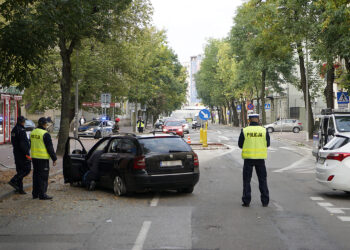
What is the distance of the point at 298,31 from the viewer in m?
27.8

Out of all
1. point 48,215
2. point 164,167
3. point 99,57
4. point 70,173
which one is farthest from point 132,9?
point 48,215

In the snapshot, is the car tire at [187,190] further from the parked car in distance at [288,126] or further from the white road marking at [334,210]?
the parked car in distance at [288,126]

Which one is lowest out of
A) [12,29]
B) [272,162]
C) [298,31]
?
[272,162]

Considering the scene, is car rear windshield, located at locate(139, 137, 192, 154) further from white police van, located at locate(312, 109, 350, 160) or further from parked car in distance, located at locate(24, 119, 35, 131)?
parked car in distance, located at locate(24, 119, 35, 131)

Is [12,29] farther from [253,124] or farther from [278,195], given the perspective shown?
[278,195]

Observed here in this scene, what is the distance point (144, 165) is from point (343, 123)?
10.4 metres

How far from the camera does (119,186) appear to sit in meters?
12.2

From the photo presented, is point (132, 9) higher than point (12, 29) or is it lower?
higher

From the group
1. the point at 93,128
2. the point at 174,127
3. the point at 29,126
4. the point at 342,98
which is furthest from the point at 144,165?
the point at 93,128

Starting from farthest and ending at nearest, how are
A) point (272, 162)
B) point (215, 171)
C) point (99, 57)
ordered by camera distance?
point (99, 57) → point (272, 162) → point (215, 171)

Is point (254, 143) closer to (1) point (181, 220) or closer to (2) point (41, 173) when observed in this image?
(1) point (181, 220)

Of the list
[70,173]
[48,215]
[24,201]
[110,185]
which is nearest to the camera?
[48,215]

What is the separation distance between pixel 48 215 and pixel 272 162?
13.9m

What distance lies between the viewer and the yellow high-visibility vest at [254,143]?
10672mm
